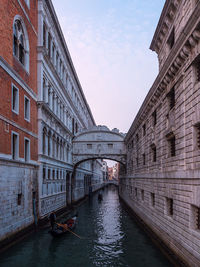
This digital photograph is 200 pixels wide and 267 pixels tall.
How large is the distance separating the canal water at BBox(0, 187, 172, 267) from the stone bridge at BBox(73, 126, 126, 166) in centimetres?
1578

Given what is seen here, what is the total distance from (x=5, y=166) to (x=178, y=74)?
339 inches

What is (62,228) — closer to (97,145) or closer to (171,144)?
(171,144)

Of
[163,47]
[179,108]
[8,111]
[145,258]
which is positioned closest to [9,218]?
[8,111]

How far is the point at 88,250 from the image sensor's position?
13.5 metres

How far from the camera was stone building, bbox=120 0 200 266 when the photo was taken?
961 cm

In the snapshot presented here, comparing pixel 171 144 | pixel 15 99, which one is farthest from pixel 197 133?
pixel 15 99

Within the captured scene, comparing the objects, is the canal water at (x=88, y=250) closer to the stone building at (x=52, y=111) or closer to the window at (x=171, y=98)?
the stone building at (x=52, y=111)

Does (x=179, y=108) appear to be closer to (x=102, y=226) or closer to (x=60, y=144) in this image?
(x=102, y=226)

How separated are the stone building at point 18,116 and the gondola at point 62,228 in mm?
1677

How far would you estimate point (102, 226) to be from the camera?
19875 millimetres

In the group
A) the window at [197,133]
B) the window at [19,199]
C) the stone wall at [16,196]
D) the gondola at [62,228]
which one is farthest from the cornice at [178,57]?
the window at [19,199]

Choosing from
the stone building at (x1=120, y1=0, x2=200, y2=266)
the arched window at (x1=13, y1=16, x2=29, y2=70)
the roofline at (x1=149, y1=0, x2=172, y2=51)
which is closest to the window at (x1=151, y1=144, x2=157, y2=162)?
the stone building at (x1=120, y1=0, x2=200, y2=266)

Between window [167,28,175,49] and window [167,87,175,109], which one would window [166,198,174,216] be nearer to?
window [167,87,175,109]

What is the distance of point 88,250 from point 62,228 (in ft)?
10.2
